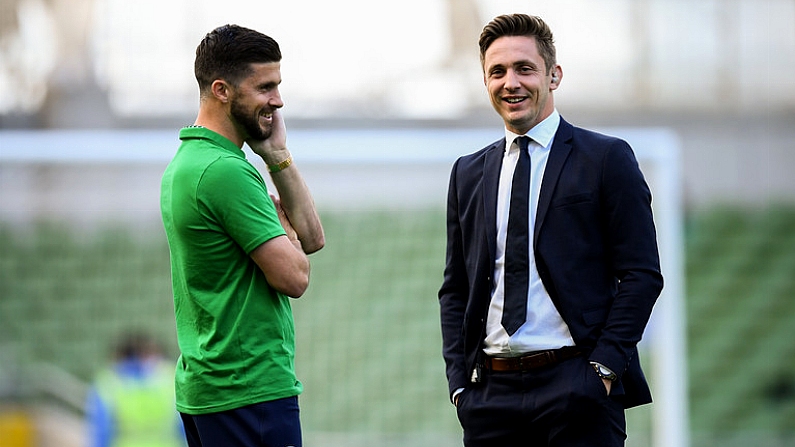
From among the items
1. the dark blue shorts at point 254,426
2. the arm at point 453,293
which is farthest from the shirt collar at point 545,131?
the dark blue shorts at point 254,426

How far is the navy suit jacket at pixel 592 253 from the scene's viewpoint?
2.54 metres

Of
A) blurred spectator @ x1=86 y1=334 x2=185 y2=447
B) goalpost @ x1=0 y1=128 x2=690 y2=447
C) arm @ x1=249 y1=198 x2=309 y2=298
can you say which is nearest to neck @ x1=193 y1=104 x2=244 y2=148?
arm @ x1=249 y1=198 x2=309 y2=298

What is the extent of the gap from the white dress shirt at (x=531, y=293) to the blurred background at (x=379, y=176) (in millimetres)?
3891

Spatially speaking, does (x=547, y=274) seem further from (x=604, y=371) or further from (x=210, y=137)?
(x=210, y=137)

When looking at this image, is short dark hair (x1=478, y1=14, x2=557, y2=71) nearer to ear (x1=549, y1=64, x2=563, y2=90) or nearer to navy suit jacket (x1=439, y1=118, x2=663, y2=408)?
ear (x1=549, y1=64, x2=563, y2=90)

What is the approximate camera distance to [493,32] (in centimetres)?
270

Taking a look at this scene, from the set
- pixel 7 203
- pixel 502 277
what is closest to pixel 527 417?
pixel 502 277

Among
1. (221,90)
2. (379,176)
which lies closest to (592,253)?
(221,90)

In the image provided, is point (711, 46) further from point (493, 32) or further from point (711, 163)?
point (493, 32)

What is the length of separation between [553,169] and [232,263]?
0.79m

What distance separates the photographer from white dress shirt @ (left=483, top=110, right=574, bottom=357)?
257cm

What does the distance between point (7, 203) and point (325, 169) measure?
2378mm

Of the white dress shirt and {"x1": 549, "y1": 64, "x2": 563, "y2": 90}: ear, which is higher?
{"x1": 549, "y1": 64, "x2": 563, "y2": 90}: ear

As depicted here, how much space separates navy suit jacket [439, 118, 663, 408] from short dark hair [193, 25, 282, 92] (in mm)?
646
